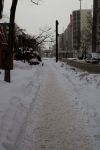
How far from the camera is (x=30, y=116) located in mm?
11867

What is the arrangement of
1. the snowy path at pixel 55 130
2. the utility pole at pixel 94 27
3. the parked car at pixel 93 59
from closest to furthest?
the snowy path at pixel 55 130
the parked car at pixel 93 59
the utility pole at pixel 94 27

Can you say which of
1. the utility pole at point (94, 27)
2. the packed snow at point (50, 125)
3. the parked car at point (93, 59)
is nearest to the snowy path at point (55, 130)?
the packed snow at point (50, 125)

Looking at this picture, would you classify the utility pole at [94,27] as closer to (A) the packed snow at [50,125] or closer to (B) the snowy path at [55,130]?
(A) the packed snow at [50,125]

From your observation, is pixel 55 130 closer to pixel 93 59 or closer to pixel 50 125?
pixel 50 125

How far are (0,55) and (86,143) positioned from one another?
3583 centimetres

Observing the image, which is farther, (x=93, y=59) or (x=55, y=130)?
(x=93, y=59)

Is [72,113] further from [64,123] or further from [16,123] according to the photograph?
[16,123]

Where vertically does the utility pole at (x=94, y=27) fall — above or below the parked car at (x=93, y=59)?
above

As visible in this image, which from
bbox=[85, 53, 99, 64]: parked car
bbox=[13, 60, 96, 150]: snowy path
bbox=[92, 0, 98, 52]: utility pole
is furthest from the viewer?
bbox=[92, 0, 98, 52]: utility pole

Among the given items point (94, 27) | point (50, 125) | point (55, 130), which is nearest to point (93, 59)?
point (94, 27)

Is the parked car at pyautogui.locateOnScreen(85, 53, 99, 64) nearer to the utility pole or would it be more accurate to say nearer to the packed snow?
the utility pole

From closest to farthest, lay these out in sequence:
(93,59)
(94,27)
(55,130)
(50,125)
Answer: (55,130) < (50,125) < (93,59) < (94,27)

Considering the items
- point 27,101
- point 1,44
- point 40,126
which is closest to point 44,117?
point 40,126

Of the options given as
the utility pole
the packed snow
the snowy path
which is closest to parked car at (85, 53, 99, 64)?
the utility pole
